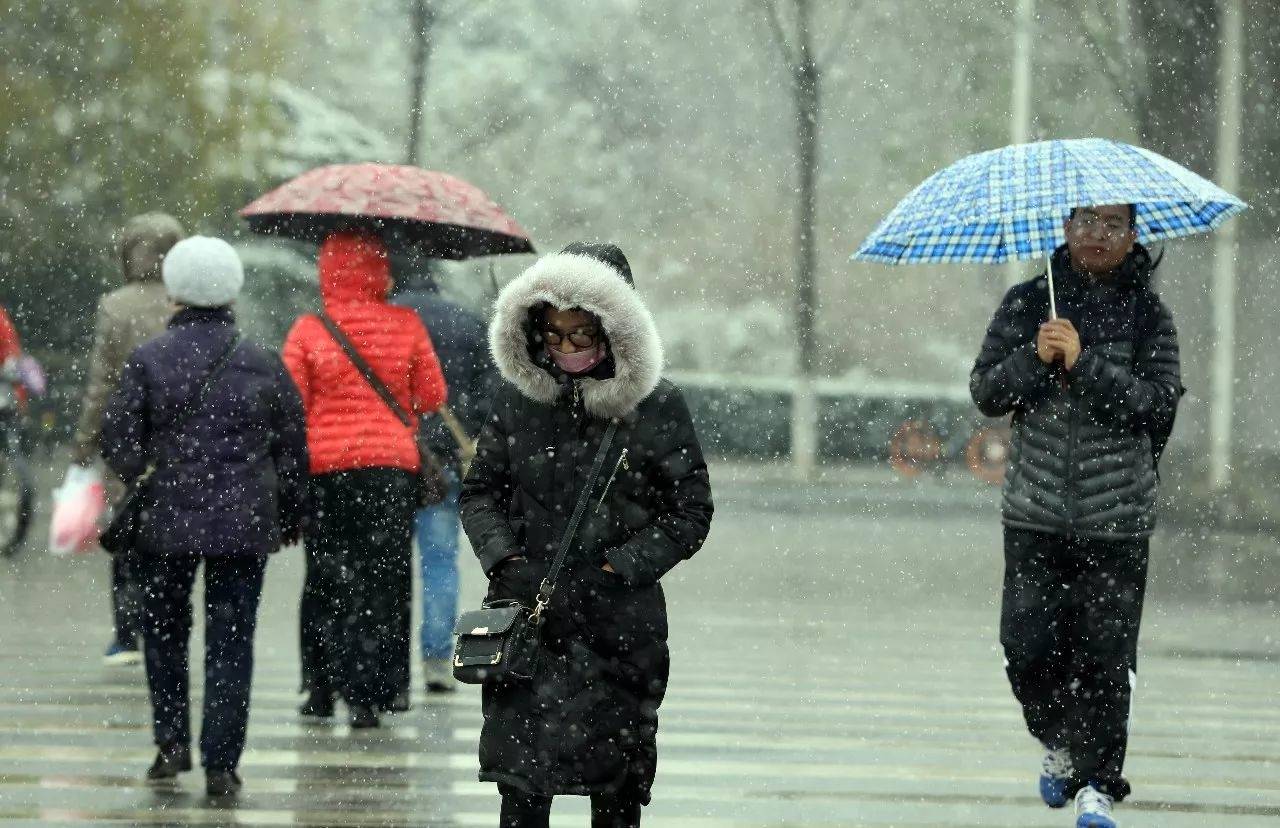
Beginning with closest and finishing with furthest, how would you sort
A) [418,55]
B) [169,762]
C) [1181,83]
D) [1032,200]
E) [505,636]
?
[505,636] < [1032,200] < [169,762] < [1181,83] < [418,55]

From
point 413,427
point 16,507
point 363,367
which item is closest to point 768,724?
point 413,427

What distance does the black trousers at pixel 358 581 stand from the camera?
8.36 m

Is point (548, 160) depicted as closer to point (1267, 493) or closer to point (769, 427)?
point (769, 427)

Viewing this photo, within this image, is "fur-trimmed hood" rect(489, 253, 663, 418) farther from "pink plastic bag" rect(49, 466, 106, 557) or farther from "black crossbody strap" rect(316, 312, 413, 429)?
"pink plastic bag" rect(49, 466, 106, 557)

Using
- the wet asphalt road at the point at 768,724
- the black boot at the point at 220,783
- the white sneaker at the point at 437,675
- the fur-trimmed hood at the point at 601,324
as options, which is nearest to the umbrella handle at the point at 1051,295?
the wet asphalt road at the point at 768,724

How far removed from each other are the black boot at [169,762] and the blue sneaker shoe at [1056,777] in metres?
2.77

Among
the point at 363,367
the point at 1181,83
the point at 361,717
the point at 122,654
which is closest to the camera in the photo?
the point at 363,367

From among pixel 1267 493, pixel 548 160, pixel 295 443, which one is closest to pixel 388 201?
pixel 295 443

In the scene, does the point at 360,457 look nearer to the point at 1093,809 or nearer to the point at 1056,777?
the point at 1056,777

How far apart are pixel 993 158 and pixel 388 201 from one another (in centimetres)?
263

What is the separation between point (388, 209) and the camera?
27.7ft

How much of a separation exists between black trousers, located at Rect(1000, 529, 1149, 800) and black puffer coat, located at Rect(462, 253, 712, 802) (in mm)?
1646

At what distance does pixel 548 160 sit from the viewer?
112ft

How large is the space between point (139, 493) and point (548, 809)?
2471 millimetres
